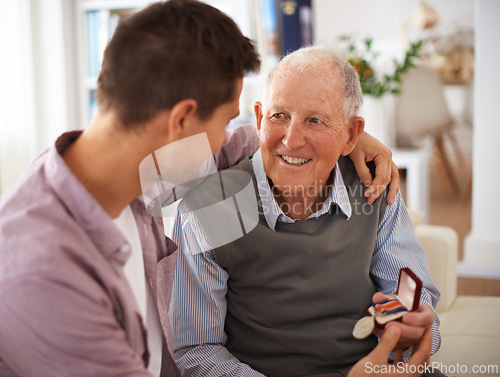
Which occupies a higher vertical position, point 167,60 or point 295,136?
point 167,60

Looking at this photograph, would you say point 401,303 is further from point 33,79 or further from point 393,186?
point 33,79

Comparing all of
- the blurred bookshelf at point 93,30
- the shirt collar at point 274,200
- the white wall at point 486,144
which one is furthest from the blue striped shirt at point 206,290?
the blurred bookshelf at point 93,30

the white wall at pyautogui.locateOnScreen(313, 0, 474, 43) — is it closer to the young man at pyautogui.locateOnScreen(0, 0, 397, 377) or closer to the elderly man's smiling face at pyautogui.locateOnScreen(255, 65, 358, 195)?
the elderly man's smiling face at pyautogui.locateOnScreen(255, 65, 358, 195)

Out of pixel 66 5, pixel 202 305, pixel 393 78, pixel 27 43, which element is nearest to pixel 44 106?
pixel 27 43

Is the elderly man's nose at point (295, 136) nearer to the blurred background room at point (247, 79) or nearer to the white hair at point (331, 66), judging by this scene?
the white hair at point (331, 66)

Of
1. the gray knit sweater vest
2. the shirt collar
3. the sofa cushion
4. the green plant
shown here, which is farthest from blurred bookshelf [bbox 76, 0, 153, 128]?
the sofa cushion

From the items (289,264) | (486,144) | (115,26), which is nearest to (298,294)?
(289,264)

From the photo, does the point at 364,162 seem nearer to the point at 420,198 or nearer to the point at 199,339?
the point at 199,339

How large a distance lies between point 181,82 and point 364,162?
0.66 meters

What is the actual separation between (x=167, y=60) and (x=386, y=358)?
2.39ft

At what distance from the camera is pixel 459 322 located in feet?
5.34

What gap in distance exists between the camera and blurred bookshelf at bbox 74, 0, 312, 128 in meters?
3.26

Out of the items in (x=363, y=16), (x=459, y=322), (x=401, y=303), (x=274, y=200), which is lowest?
(x=459, y=322)

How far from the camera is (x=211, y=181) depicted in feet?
3.97
